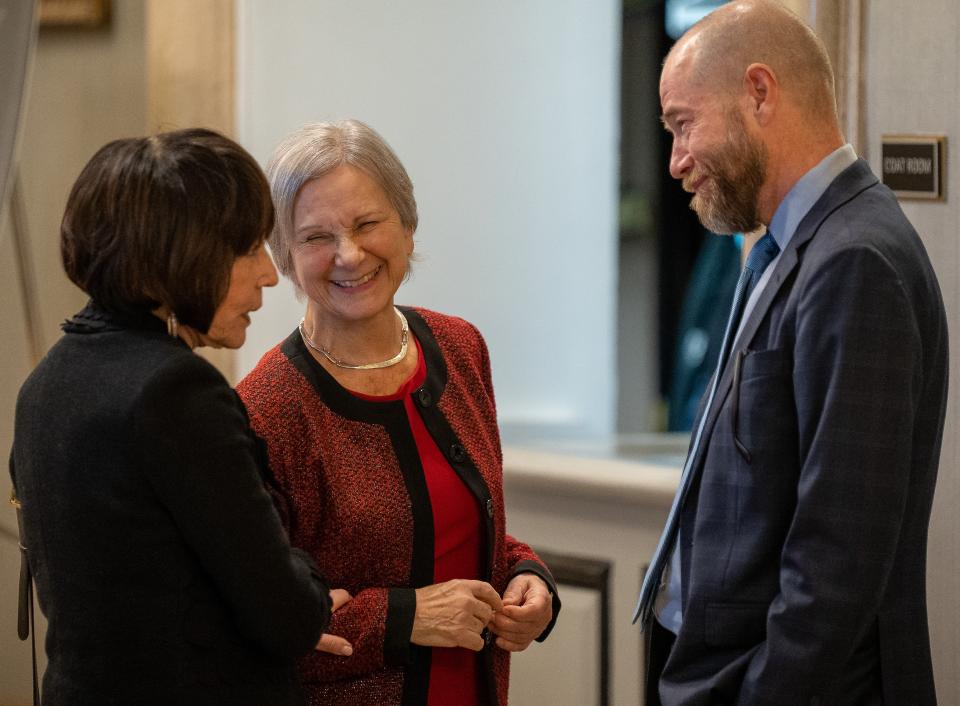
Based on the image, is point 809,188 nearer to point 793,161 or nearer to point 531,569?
point 793,161

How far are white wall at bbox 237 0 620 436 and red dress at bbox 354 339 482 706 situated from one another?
4.46 feet

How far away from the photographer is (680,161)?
1712mm

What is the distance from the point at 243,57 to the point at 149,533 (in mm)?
2171

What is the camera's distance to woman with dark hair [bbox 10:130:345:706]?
1.19 metres

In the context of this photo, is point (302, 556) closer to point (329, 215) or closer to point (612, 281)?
point (329, 215)

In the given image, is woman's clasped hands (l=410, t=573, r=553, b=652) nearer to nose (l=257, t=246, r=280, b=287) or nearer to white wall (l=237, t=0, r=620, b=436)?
nose (l=257, t=246, r=280, b=287)

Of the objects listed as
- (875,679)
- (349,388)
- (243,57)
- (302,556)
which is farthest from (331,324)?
(243,57)

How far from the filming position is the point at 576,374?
309 cm

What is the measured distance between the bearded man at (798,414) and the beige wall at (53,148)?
7.14 ft

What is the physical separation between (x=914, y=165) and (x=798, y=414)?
97 centimetres

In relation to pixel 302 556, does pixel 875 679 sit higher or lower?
lower

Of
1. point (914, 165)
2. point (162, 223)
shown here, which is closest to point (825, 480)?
point (162, 223)

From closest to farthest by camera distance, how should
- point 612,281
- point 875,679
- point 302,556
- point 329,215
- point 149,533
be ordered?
point 149,533, point 302,556, point 875,679, point 329,215, point 612,281

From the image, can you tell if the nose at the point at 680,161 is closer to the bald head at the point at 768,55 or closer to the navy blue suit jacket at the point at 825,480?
the bald head at the point at 768,55
